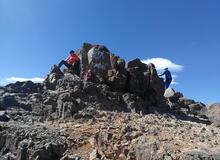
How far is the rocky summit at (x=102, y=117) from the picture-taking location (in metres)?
19.6

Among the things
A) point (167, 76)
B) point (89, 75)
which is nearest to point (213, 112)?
point (167, 76)

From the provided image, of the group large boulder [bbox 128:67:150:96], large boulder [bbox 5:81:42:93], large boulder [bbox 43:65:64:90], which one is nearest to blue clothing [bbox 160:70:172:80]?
large boulder [bbox 128:67:150:96]

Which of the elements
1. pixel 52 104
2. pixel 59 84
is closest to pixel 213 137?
pixel 52 104

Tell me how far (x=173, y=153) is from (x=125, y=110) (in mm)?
12623

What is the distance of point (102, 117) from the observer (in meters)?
26.1

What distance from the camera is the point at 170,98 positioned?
130 feet

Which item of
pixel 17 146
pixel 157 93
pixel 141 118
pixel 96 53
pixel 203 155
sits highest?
pixel 96 53

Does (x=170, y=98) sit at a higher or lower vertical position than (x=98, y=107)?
higher

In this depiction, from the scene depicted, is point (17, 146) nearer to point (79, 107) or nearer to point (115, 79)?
point (79, 107)

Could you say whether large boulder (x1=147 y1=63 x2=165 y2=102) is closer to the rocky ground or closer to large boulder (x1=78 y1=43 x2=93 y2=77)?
large boulder (x1=78 y1=43 x2=93 y2=77)

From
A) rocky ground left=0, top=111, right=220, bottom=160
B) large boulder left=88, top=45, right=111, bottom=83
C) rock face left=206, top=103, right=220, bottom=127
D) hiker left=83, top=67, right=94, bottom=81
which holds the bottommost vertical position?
rocky ground left=0, top=111, right=220, bottom=160

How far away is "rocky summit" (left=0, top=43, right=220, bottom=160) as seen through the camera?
64.3ft

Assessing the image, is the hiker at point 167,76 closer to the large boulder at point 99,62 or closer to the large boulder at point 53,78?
the large boulder at point 99,62

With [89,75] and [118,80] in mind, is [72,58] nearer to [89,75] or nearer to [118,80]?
[89,75]
